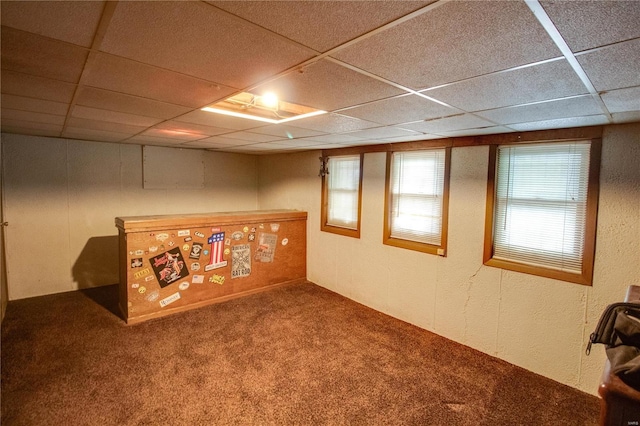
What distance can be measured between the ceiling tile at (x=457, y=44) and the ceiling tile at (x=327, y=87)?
4.6 inches

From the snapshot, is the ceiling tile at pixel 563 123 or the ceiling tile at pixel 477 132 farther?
the ceiling tile at pixel 477 132

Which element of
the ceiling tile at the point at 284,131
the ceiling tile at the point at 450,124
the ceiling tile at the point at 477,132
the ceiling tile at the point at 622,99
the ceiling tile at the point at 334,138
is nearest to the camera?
the ceiling tile at the point at 622,99

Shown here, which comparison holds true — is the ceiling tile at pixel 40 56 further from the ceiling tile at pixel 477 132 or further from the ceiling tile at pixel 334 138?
the ceiling tile at pixel 477 132

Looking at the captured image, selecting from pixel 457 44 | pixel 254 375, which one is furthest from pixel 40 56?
pixel 254 375

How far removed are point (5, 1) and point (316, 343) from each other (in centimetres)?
315

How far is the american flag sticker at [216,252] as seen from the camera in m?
4.04

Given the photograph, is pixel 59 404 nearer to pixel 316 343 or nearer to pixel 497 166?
pixel 316 343

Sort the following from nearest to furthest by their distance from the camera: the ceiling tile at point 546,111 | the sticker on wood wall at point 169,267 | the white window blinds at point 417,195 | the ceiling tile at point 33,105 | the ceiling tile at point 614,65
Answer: the ceiling tile at point 614,65 → the ceiling tile at point 546,111 → the ceiling tile at point 33,105 → the white window blinds at point 417,195 → the sticker on wood wall at point 169,267

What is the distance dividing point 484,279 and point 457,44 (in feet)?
8.58

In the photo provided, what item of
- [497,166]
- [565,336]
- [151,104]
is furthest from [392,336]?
[151,104]

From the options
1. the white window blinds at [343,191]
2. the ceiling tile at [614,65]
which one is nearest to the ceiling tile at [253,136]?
the white window blinds at [343,191]

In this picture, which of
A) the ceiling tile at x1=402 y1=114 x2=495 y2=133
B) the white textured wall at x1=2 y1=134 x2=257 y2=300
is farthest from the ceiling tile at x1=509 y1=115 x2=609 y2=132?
the white textured wall at x1=2 y1=134 x2=257 y2=300

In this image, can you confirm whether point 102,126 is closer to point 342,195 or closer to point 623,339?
point 342,195

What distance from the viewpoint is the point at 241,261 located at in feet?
14.3
